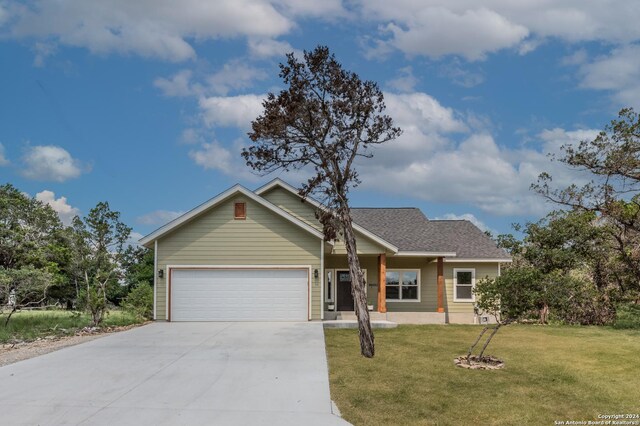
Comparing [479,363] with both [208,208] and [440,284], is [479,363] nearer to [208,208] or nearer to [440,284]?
[440,284]

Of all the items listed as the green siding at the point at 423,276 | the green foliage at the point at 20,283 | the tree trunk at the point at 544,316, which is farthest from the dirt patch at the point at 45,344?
the tree trunk at the point at 544,316

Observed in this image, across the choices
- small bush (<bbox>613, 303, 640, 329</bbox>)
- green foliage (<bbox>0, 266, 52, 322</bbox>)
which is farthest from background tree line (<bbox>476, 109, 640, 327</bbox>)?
green foliage (<bbox>0, 266, 52, 322</bbox>)

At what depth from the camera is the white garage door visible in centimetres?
1792

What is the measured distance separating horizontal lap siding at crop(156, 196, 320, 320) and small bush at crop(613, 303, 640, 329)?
466 inches

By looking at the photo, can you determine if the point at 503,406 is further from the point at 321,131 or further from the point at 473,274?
the point at 473,274

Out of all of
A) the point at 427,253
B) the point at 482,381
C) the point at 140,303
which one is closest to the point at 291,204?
the point at 427,253

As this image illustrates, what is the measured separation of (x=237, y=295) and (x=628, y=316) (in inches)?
597

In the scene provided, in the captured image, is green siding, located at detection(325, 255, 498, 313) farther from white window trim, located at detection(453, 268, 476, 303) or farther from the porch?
white window trim, located at detection(453, 268, 476, 303)

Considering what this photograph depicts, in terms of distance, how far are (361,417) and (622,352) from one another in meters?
9.24

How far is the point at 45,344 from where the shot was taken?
564 inches

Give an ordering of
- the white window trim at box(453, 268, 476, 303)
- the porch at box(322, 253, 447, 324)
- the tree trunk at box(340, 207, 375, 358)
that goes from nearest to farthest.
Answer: the tree trunk at box(340, 207, 375, 358) → the porch at box(322, 253, 447, 324) → the white window trim at box(453, 268, 476, 303)

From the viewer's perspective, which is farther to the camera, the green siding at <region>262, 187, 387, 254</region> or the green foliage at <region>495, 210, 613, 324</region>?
the green siding at <region>262, 187, 387, 254</region>

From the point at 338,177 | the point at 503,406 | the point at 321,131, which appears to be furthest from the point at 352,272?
the point at 503,406

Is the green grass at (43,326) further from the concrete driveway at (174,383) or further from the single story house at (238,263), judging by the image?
the concrete driveway at (174,383)
